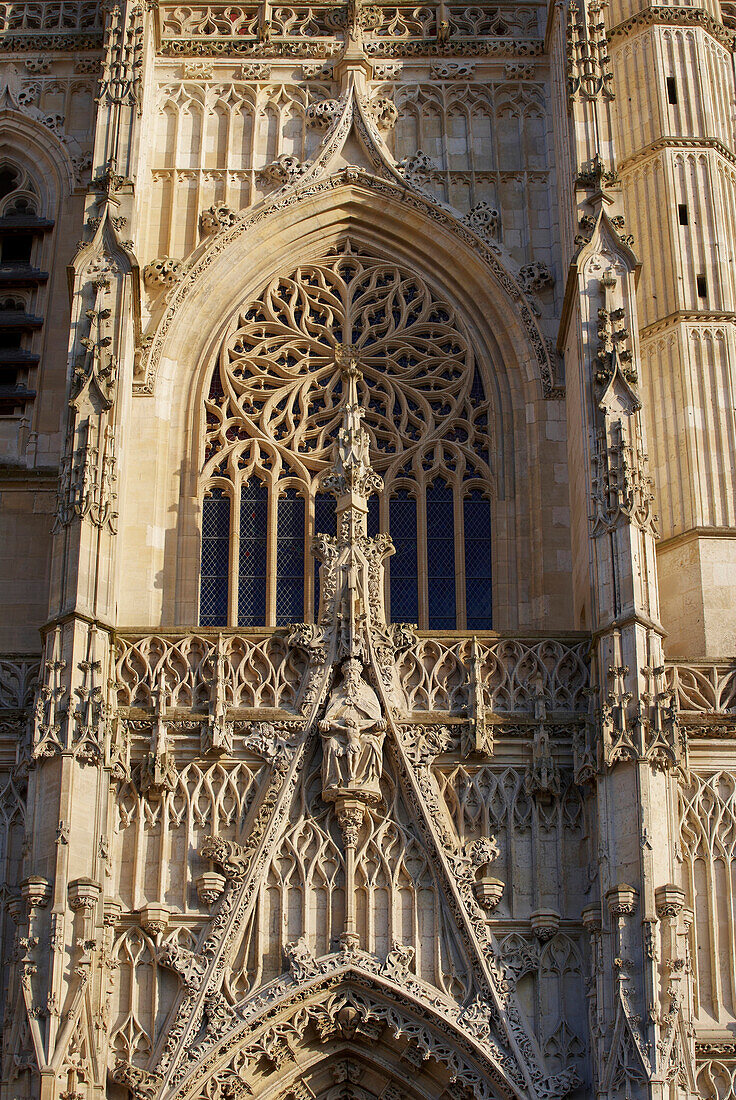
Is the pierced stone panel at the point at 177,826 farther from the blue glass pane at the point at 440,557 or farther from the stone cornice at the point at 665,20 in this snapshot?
the stone cornice at the point at 665,20

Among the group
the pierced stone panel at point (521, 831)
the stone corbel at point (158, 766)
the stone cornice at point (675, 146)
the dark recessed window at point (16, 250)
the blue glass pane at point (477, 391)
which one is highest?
the stone cornice at point (675, 146)

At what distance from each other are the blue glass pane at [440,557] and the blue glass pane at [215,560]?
2217 mm

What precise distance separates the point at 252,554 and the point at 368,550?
250cm

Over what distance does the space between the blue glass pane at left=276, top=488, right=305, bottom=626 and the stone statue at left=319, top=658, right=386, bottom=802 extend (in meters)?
2.55

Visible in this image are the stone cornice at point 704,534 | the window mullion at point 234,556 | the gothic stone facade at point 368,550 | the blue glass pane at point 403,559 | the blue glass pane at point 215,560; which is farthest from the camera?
the blue glass pane at point 403,559

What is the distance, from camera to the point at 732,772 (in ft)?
60.6

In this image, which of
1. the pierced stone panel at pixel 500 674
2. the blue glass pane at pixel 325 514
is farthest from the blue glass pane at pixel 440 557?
the pierced stone panel at pixel 500 674

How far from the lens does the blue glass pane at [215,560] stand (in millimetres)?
20766

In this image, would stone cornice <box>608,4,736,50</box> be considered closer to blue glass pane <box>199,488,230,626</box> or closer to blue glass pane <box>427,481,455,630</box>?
blue glass pane <box>427,481,455,630</box>

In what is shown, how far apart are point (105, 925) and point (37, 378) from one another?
24.3 ft

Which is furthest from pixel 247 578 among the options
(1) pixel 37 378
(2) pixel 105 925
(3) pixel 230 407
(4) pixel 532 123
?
(4) pixel 532 123

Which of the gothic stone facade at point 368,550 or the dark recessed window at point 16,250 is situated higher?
the dark recessed window at point 16,250

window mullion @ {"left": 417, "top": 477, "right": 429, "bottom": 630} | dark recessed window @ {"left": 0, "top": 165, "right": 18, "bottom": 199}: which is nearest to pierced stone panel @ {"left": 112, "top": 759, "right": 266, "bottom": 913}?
window mullion @ {"left": 417, "top": 477, "right": 429, "bottom": 630}

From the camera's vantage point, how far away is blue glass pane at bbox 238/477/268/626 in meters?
20.8
